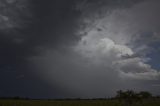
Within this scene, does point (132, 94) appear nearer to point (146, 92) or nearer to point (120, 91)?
point (120, 91)

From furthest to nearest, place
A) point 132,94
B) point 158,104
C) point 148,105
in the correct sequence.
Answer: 1. point 158,104
2. point 148,105
3. point 132,94

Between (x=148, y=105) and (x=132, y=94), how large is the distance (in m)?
29.6

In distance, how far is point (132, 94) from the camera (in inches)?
1469

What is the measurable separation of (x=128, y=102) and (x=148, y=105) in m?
28.7

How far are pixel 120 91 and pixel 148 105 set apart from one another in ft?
99.0

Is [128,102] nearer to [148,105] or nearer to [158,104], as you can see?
[148,105]

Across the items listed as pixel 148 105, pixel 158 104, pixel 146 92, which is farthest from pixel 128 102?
pixel 158 104

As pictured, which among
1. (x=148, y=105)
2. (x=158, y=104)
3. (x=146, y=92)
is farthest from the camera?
(x=158, y=104)

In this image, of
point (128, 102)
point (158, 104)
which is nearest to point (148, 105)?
point (158, 104)

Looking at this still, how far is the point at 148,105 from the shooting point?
6438cm

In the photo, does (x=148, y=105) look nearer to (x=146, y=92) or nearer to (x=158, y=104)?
(x=158, y=104)

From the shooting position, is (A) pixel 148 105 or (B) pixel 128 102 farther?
(A) pixel 148 105

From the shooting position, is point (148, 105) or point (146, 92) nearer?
point (146, 92)

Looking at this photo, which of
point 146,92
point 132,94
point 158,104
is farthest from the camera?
point 158,104
